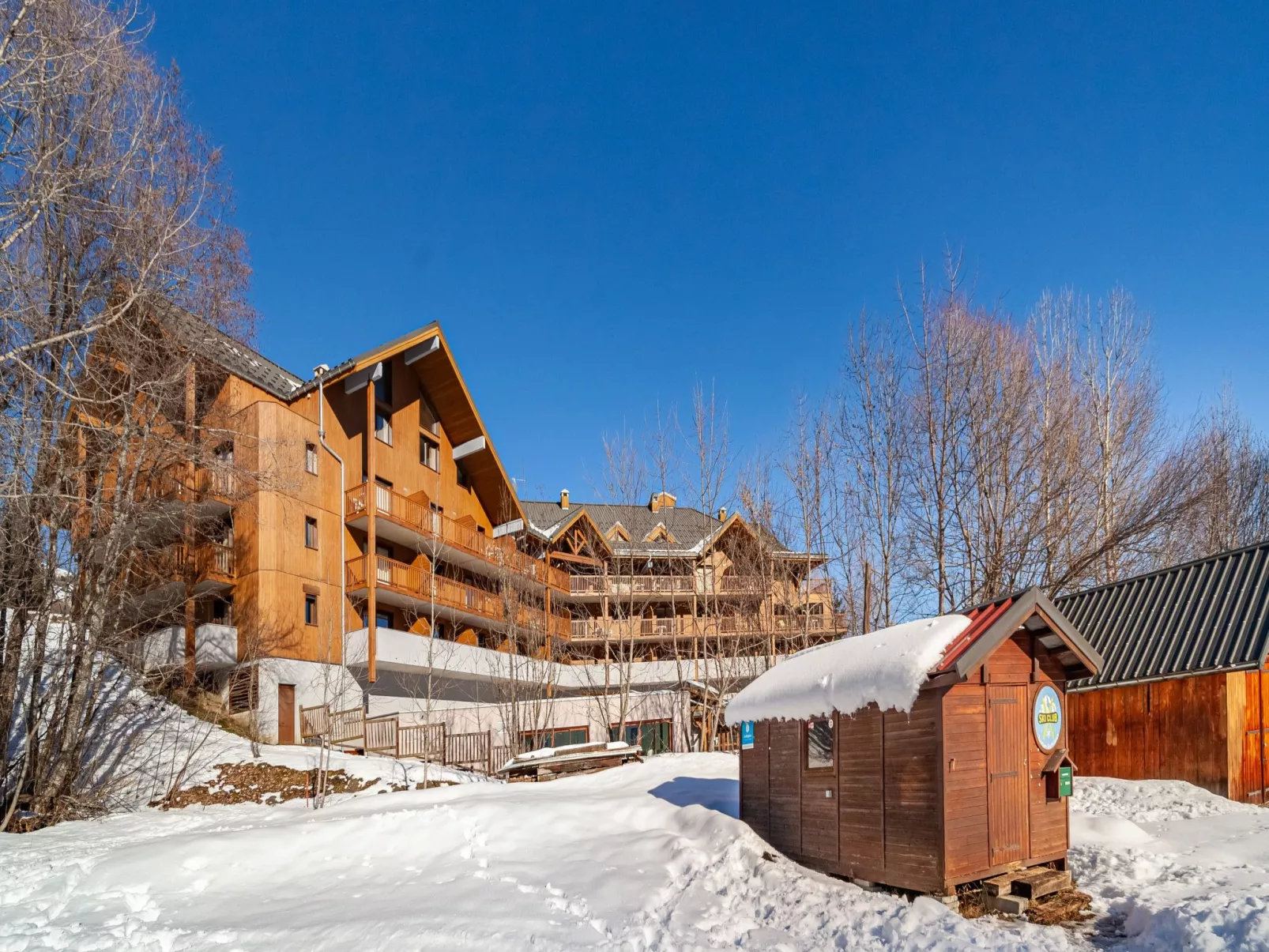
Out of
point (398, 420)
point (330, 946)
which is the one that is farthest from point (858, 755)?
point (398, 420)

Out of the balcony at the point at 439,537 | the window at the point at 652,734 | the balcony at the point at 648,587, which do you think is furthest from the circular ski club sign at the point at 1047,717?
the window at the point at 652,734

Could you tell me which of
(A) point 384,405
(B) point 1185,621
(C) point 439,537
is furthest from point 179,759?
(B) point 1185,621

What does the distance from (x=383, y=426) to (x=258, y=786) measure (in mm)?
14987

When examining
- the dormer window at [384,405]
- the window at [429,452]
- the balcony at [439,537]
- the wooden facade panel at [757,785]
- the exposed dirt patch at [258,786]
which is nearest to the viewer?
the wooden facade panel at [757,785]

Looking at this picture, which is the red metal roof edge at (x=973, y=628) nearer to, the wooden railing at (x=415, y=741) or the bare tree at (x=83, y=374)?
the bare tree at (x=83, y=374)

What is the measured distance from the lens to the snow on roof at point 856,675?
967cm

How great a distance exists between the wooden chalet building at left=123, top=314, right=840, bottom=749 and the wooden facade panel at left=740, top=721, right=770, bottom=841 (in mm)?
9462

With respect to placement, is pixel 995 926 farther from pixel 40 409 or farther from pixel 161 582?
pixel 161 582

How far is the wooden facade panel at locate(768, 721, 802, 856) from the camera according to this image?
1137 centimetres

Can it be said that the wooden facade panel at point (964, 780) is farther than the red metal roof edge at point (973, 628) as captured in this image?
No

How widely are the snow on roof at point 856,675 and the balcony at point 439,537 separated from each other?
17616mm

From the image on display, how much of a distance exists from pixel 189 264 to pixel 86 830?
9848 mm

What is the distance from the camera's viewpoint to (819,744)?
1112 centimetres

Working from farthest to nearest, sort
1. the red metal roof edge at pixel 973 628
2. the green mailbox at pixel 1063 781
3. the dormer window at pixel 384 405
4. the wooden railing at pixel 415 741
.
Answer: 1. the dormer window at pixel 384 405
2. the wooden railing at pixel 415 741
3. the green mailbox at pixel 1063 781
4. the red metal roof edge at pixel 973 628
